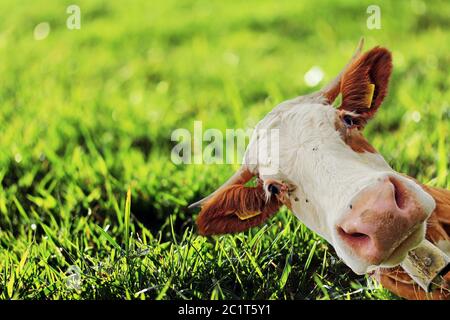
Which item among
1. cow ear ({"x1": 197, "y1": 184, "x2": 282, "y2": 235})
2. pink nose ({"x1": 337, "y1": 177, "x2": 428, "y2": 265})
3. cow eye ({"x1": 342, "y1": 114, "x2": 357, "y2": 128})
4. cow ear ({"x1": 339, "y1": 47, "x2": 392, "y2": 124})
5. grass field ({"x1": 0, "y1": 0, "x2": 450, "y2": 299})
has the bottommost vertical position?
grass field ({"x1": 0, "y1": 0, "x2": 450, "y2": 299})

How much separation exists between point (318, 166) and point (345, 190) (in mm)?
164

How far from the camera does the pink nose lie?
1.95 meters

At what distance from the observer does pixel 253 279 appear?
2.59 metres

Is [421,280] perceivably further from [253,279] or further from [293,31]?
[293,31]

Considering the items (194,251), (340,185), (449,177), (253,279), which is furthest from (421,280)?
(449,177)

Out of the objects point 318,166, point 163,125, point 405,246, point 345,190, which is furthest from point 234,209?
point 163,125

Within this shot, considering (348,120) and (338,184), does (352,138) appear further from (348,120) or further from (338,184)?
(338,184)

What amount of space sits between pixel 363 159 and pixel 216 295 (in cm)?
57

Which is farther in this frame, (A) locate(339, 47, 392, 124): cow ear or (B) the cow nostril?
(A) locate(339, 47, 392, 124): cow ear

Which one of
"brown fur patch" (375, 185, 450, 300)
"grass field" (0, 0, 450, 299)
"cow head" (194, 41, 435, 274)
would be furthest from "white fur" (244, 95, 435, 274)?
"grass field" (0, 0, 450, 299)

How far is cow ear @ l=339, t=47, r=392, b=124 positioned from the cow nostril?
499 mm

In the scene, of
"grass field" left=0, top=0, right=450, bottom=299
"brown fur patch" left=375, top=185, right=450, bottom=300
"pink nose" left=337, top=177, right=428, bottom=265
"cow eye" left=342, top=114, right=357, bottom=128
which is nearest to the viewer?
"pink nose" left=337, top=177, right=428, bottom=265

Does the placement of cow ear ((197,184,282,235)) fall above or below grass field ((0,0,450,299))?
above

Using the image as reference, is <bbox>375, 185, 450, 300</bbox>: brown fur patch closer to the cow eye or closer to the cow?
the cow
